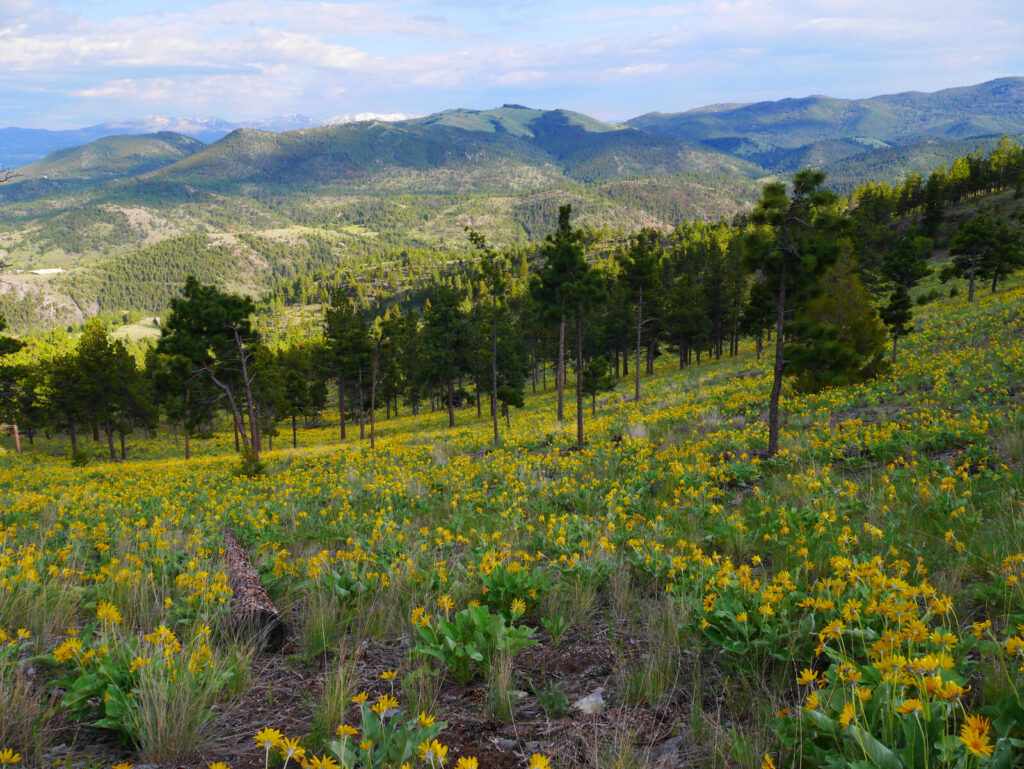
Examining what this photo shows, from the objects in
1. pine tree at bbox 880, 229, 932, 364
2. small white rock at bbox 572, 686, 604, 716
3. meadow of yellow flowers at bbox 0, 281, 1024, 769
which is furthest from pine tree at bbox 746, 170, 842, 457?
pine tree at bbox 880, 229, 932, 364

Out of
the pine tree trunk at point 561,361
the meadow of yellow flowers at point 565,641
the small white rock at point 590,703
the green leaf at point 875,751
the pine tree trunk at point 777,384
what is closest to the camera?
the green leaf at point 875,751

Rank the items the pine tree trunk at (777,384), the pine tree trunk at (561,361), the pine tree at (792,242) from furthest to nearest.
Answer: the pine tree trunk at (561,361) < the pine tree trunk at (777,384) < the pine tree at (792,242)

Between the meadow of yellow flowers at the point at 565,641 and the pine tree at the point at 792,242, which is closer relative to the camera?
the meadow of yellow flowers at the point at 565,641

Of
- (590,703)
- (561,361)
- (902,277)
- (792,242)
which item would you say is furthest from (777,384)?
(902,277)

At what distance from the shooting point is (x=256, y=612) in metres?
3.56

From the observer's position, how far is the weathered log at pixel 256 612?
11.3 ft

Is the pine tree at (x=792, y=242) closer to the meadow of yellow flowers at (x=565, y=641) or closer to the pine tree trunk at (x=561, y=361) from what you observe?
the meadow of yellow flowers at (x=565, y=641)

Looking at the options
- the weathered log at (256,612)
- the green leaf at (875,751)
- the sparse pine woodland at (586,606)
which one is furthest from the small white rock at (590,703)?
the weathered log at (256,612)

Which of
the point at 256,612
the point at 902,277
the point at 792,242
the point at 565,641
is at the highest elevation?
the point at 792,242

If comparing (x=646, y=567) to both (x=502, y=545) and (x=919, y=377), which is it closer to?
(x=502, y=545)

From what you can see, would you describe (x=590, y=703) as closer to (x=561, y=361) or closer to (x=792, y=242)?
(x=792, y=242)

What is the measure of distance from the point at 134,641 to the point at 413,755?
201 cm

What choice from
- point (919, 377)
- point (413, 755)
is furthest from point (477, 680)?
point (919, 377)

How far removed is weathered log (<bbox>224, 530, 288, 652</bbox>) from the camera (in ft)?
11.3
